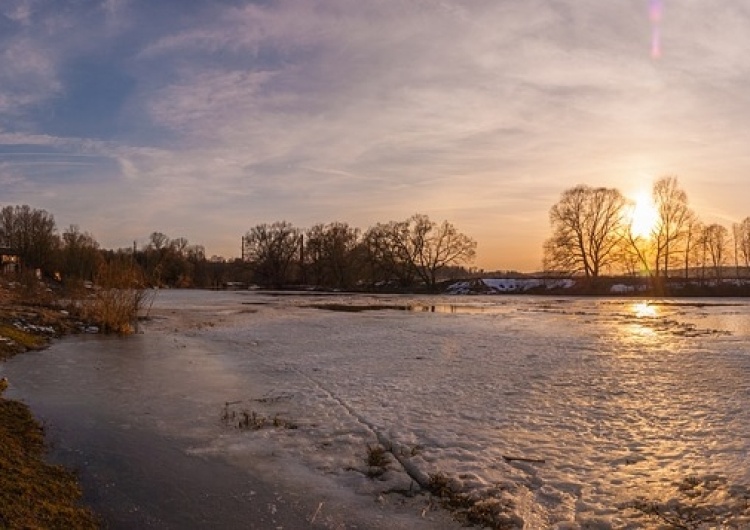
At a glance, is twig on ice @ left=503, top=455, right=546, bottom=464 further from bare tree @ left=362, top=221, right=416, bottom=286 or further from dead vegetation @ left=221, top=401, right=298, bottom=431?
bare tree @ left=362, top=221, right=416, bottom=286

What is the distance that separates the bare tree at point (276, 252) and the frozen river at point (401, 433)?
8770 centimetres

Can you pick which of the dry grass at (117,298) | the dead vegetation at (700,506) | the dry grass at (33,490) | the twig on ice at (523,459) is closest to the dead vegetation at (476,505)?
the twig on ice at (523,459)

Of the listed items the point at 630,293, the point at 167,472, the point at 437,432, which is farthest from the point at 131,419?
the point at 630,293

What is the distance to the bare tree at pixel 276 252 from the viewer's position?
346 feet

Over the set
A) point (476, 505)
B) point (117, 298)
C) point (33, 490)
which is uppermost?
point (117, 298)

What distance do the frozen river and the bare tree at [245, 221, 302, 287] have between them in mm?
87695

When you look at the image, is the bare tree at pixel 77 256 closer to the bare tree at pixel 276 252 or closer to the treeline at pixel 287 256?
the treeline at pixel 287 256

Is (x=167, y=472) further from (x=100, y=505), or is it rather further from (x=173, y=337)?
(x=173, y=337)

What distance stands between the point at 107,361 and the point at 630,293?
62.4 metres

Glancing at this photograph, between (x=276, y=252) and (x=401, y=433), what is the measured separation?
3875 inches

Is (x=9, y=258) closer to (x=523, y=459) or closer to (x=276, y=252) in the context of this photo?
(x=276, y=252)

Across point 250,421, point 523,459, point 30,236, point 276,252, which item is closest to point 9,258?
point 30,236

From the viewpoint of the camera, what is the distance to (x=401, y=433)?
8.97m

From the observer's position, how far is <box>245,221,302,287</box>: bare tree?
10556 centimetres
